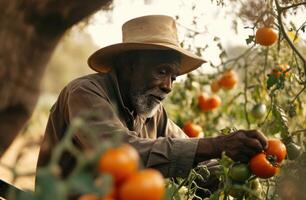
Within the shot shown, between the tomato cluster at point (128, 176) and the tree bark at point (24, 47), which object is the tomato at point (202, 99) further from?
the tomato cluster at point (128, 176)

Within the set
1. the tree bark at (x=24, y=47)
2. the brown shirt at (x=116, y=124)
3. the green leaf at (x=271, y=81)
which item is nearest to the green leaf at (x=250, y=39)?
the green leaf at (x=271, y=81)

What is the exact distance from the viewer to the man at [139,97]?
2.86 metres

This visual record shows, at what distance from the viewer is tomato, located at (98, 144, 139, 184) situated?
1.44 meters

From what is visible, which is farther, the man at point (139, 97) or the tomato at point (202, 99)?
the tomato at point (202, 99)

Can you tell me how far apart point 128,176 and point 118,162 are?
6 cm

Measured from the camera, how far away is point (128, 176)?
58.7 inches

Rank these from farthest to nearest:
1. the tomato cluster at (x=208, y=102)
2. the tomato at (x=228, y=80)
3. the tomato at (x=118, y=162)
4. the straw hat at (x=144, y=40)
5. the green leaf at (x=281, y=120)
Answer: the tomato cluster at (x=208, y=102) < the tomato at (x=228, y=80) < the straw hat at (x=144, y=40) < the green leaf at (x=281, y=120) < the tomato at (x=118, y=162)

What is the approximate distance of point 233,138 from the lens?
2643mm

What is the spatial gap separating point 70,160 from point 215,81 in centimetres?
197

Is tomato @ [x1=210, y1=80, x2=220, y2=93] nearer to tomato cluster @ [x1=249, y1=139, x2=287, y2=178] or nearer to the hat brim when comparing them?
the hat brim

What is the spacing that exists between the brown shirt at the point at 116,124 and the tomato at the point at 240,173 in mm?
290

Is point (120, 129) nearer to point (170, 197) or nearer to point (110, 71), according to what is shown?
point (170, 197)

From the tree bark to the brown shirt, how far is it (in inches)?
33.5

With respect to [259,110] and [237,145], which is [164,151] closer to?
[237,145]
